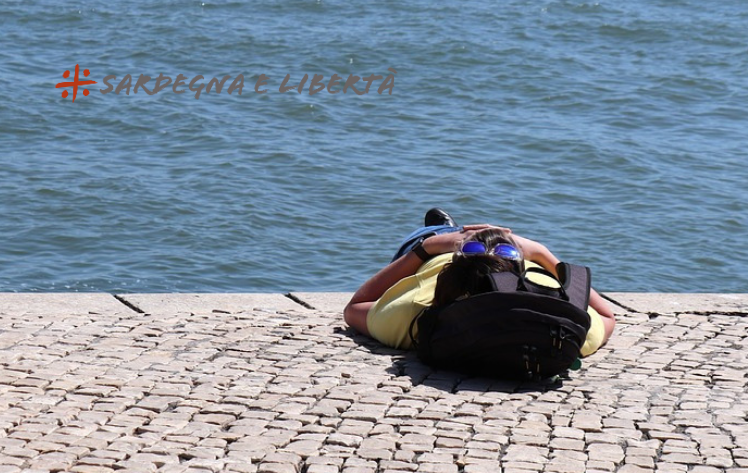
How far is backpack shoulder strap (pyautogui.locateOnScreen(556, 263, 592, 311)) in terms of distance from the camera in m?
5.48

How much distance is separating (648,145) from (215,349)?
9410 mm

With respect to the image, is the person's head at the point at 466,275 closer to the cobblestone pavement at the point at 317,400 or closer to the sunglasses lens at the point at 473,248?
the sunglasses lens at the point at 473,248

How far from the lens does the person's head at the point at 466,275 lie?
530cm

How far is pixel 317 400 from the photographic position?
4.85 m

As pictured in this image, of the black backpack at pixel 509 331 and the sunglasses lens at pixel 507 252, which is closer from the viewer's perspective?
the black backpack at pixel 509 331

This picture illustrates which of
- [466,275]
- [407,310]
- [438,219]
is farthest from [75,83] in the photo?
[466,275]

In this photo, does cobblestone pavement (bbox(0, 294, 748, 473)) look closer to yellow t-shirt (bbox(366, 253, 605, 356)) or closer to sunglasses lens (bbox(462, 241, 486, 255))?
yellow t-shirt (bbox(366, 253, 605, 356))

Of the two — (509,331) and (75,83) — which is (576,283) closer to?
(509,331)

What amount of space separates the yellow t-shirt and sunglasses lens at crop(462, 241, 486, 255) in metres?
0.28

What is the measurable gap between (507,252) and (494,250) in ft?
0.20

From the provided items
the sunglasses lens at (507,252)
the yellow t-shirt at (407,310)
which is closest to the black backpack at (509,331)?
the sunglasses lens at (507,252)

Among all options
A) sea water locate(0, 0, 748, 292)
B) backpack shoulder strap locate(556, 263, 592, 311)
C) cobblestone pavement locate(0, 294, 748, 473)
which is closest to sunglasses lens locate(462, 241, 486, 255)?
backpack shoulder strap locate(556, 263, 592, 311)

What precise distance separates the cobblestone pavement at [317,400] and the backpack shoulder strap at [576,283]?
31 cm

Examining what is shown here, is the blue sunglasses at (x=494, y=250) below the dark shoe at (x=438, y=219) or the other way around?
the other way around
